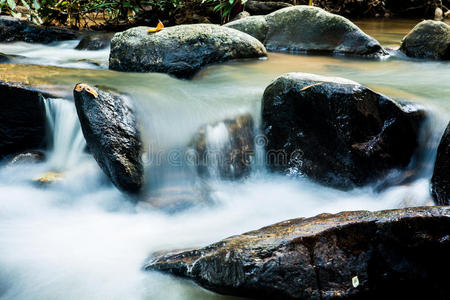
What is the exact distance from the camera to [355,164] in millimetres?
3781

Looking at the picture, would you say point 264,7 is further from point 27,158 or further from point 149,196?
point 149,196

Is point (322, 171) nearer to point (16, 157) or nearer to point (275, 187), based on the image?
point (275, 187)

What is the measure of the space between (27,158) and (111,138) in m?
1.41

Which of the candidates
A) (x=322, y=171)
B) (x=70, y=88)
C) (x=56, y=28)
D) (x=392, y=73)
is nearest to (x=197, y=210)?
(x=322, y=171)

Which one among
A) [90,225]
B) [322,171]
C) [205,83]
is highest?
[205,83]

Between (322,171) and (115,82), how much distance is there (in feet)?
9.14

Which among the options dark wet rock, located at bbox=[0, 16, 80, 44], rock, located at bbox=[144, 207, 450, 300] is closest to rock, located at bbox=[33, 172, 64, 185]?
rock, located at bbox=[144, 207, 450, 300]

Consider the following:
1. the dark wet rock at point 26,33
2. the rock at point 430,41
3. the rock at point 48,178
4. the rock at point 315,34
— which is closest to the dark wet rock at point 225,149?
the rock at point 48,178

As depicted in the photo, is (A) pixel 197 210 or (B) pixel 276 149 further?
(B) pixel 276 149

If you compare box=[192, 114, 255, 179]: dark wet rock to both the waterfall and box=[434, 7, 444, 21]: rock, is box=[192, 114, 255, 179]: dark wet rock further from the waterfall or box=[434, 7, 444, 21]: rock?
box=[434, 7, 444, 21]: rock

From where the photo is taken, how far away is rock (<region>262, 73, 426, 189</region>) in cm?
371

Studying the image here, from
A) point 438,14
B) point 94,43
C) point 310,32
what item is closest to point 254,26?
point 310,32

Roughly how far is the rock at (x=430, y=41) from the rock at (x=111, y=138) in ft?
17.3

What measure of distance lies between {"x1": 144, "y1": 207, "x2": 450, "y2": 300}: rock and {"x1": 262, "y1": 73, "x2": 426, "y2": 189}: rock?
5.00ft
